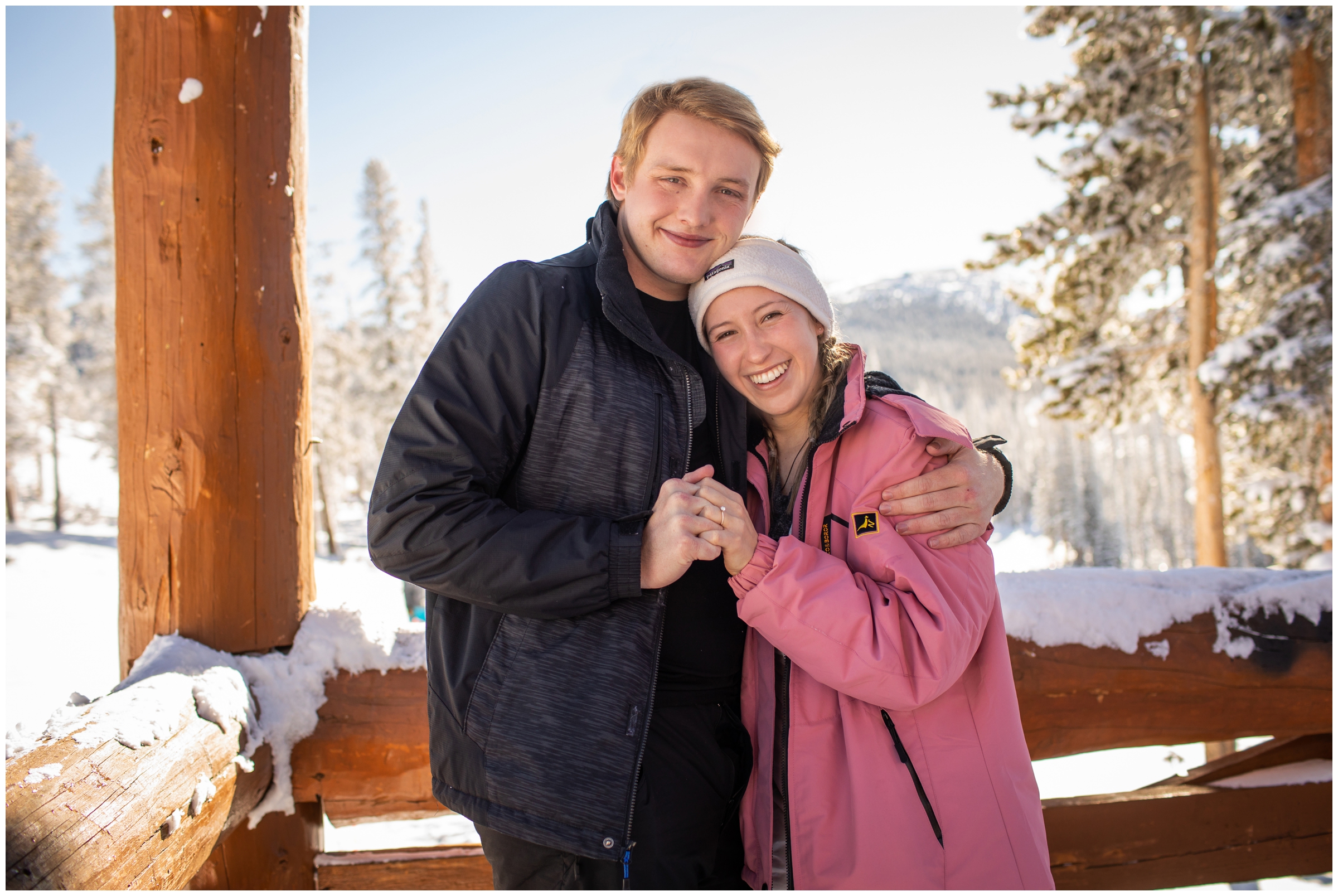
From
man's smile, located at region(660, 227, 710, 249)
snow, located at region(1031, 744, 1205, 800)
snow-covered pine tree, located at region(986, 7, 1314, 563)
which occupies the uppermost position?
snow-covered pine tree, located at region(986, 7, 1314, 563)

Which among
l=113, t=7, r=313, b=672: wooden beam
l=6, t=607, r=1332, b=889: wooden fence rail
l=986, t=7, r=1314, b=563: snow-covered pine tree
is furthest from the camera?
l=986, t=7, r=1314, b=563: snow-covered pine tree

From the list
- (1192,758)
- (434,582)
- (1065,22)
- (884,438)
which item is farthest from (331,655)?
(1192,758)

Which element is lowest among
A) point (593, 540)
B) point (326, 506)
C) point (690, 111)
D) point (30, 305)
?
point (593, 540)

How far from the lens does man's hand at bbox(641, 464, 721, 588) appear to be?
1703 millimetres

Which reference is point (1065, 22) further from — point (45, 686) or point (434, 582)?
point (45, 686)

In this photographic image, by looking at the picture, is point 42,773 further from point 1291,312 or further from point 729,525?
point 1291,312

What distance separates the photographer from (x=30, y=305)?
23.6 metres

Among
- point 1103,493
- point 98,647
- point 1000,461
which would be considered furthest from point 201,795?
point 1103,493

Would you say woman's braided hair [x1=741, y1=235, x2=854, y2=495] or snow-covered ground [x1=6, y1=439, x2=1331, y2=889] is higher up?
woman's braided hair [x1=741, y1=235, x2=854, y2=495]

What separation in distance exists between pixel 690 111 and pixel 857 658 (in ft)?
5.19

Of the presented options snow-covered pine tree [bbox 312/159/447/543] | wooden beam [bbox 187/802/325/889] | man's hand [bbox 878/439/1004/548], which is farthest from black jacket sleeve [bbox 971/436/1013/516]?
snow-covered pine tree [bbox 312/159/447/543]

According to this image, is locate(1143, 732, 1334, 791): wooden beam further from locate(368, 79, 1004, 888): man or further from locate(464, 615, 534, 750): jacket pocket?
locate(464, 615, 534, 750): jacket pocket

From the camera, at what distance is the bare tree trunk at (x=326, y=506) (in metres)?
26.6

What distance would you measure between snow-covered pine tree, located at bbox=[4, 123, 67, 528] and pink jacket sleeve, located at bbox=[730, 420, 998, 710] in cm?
2503
